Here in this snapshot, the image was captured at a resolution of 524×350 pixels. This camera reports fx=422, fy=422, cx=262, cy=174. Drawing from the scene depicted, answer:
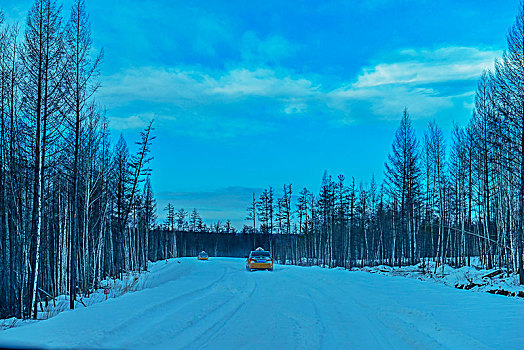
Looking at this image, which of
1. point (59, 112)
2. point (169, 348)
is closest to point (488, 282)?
point (169, 348)

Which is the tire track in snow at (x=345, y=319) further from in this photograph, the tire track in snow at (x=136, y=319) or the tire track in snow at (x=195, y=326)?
the tire track in snow at (x=136, y=319)

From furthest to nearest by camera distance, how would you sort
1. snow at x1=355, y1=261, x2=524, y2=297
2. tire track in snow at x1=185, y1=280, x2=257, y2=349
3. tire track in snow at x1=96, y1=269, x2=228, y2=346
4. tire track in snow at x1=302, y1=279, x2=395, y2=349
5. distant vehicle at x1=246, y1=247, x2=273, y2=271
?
distant vehicle at x1=246, y1=247, x2=273, y2=271, snow at x1=355, y1=261, x2=524, y2=297, tire track in snow at x1=302, y1=279, x2=395, y2=349, tire track in snow at x1=96, y1=269, x2=228, y2=346, tire track in snow at x1=185, y1=280, x2=257, y2=349

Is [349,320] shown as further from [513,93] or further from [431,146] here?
[431,146]

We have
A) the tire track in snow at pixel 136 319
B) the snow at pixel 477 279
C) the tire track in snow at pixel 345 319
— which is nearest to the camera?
the tire track in snow at pixel 136 319

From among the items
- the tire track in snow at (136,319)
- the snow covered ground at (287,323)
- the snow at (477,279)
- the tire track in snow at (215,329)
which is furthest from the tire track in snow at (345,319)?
the snow at (477,279)

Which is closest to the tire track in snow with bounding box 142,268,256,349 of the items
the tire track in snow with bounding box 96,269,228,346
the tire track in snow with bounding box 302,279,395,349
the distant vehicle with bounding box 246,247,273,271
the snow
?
the tire track in snow with bounding box 96,269,228,346

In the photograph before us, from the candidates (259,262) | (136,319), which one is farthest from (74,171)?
(259,262)

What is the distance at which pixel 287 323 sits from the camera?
10016 mm

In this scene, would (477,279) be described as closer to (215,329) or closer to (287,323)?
(287,323)

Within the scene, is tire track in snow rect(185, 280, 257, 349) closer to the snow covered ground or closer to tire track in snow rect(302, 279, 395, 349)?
the snow covered ground

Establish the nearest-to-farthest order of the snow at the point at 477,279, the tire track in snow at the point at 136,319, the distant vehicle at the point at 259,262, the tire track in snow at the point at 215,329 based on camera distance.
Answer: the tire track in snow at the point at 215,329 < the tire track in snow at the point at 136,319 < the snow at the point at 477,279 < the distant vehicle at the point at 259,262

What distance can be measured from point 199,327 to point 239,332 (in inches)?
42.9

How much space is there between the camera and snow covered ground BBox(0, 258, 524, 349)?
7.96m

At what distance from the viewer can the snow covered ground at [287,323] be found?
26.1 feet
